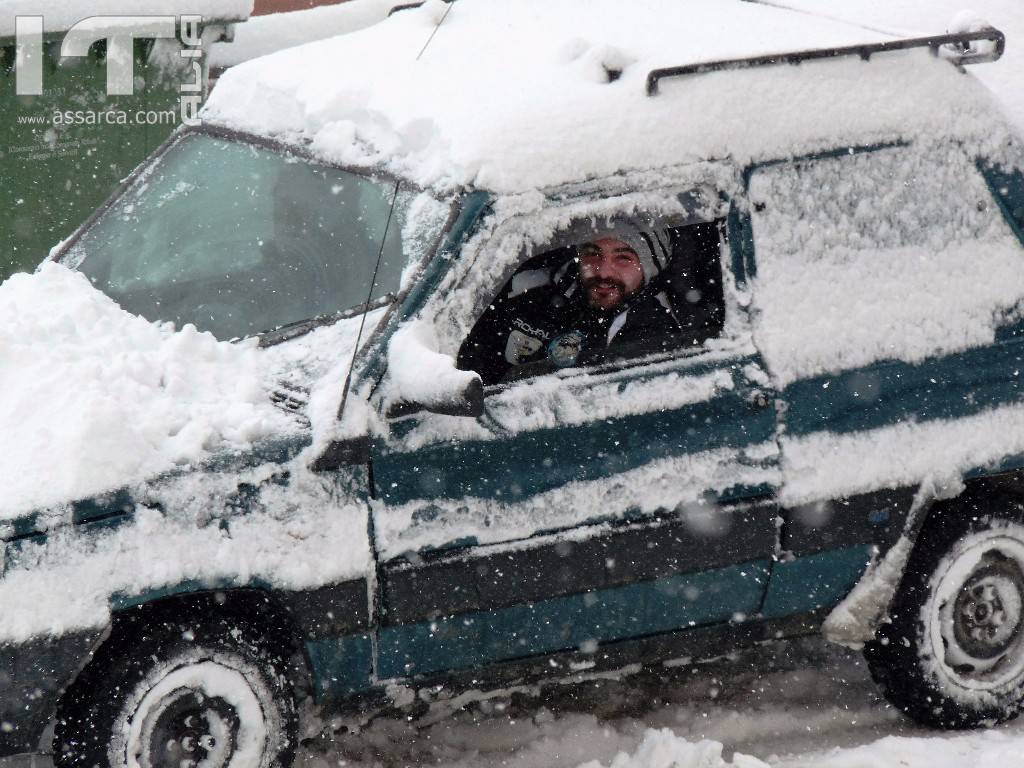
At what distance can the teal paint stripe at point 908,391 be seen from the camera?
12.2 ft

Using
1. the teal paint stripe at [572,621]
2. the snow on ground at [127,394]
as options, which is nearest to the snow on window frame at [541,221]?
the snow on ground at [127,394]

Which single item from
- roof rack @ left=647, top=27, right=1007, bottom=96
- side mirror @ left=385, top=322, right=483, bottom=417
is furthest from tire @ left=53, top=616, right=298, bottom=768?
roof rack @ left=647, top=27, right=1007, bottom=96

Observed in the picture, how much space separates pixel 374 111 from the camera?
3.81m

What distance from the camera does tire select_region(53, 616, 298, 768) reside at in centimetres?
327

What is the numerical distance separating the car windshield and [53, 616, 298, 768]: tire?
886 millimetres

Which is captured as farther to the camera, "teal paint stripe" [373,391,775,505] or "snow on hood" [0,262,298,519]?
"teal paint stripe" [373,391,775,505]

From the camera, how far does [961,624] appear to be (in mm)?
4074

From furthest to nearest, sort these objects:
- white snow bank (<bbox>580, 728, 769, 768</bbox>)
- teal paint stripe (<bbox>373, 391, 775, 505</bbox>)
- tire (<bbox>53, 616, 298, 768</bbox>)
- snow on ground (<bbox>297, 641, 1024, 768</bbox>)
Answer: snow on ground (<bbox>297, 641, 1024, 768</bbox>) → white snow bank (<bbox>580, 728, 769, 768</bbox>) → teal paint stripe (<bbox>373, 391, 775, 505</bbox>) → tire (<bbox>53, 616, 298, 768</bbox>)

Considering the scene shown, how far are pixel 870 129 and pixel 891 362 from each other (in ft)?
2.16

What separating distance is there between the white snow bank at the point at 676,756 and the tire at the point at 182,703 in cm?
96

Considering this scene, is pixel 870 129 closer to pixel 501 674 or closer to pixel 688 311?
pixel 688 311

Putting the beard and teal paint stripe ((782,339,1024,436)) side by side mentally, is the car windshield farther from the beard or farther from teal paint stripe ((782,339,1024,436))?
teal paint stripe ((782,339,1024,436))

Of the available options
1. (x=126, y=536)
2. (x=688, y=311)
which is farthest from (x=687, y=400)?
(x=126, y=536)

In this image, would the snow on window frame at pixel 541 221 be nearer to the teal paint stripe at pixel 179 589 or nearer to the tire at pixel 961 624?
the teal paint stripe at pixel 179 589
